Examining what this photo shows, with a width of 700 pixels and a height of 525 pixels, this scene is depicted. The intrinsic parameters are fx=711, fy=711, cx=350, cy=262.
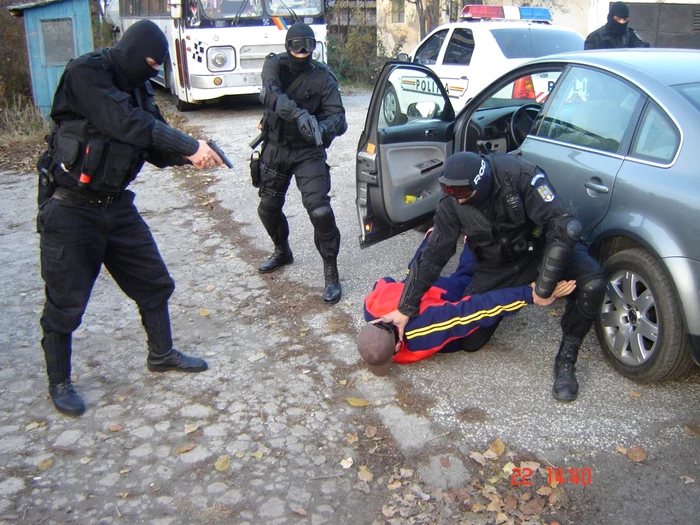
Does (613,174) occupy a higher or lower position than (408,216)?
higher

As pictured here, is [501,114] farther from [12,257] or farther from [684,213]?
[12,257]

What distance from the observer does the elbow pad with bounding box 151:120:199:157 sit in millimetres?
3346

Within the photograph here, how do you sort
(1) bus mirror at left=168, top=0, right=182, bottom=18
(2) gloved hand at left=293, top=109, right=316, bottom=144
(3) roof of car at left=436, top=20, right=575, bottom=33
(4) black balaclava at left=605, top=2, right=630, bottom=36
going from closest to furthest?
1. (2) gloved hand at left=293, top=109, right=316, bottom=144
2. (4) black balaclava at left=605, top=2, right=630, bottom=36
3. (3) roof of car at left=436, top=20, right=575, bottom=33
4. (1) bus mirror at left=168, top=0, right=182, bottom=18

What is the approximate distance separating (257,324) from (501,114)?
2499mm

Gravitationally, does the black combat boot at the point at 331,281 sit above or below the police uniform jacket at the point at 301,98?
below

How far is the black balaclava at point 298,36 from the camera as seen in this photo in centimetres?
467

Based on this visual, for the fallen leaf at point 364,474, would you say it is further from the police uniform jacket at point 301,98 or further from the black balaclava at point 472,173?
the police uniform jacket at point 301,98

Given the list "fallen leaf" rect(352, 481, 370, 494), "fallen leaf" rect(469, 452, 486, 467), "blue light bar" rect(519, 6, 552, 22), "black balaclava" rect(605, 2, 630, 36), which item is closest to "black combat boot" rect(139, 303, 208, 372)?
"fallen leaf" rect(352, 481, 370, 494)

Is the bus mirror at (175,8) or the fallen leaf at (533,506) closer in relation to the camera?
the fallen leaf at (533,506)

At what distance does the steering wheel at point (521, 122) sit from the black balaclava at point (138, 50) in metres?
2.74

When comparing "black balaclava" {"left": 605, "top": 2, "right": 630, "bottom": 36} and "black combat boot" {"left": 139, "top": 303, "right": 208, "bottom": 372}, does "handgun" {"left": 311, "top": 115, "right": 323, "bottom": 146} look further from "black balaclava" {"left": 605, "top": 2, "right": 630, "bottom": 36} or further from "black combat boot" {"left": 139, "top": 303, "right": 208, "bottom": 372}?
"black balaclava" {"left": 605, "top": 2, "right": 630, "bottom": 36}

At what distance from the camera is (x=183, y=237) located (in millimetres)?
6480

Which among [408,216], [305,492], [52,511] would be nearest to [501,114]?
[408,216]

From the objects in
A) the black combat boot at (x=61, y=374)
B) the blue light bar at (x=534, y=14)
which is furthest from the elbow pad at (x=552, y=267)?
the blue light bar at (x=534, y=14)
